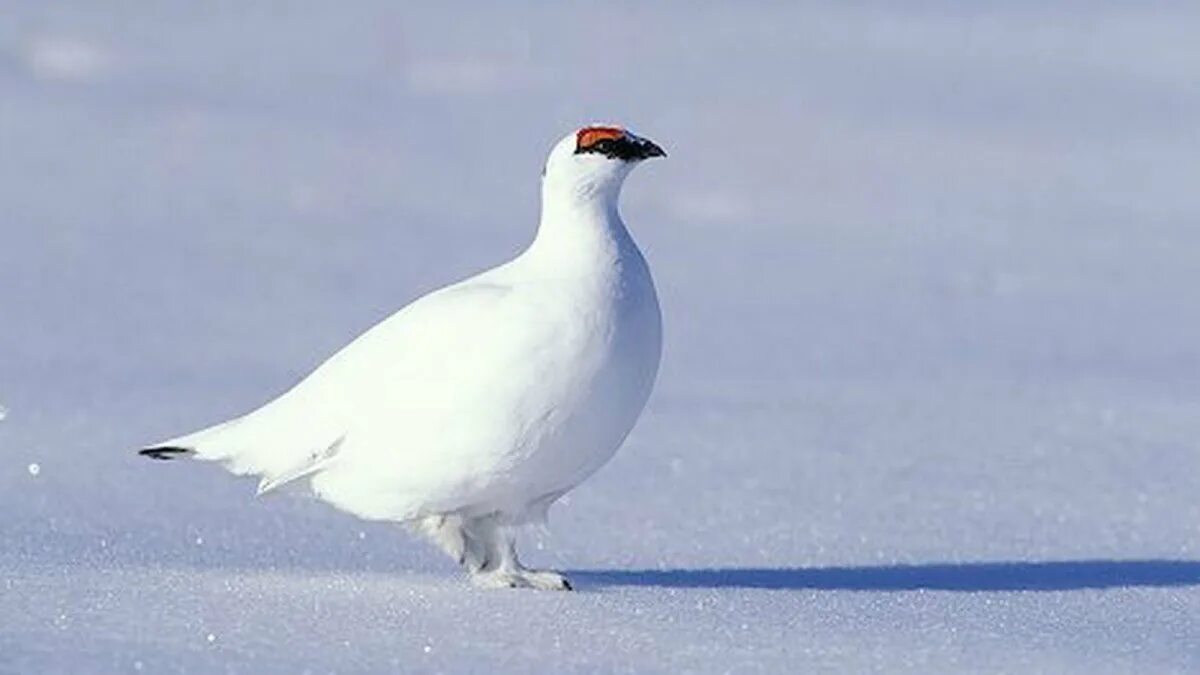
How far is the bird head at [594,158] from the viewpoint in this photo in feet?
14.3

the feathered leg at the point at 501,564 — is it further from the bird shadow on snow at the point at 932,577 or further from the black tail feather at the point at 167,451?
the black tail feather at the point at 167,451

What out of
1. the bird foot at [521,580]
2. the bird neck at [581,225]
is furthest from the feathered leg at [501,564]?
the bird neck at [581,225]

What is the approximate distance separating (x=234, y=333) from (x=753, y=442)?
1.92 metres

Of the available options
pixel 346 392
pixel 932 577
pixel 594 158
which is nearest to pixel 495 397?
pixel 346 392

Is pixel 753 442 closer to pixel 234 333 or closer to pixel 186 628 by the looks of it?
pixel 234 333

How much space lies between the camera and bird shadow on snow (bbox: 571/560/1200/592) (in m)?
4.36

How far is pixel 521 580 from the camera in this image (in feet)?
13.8

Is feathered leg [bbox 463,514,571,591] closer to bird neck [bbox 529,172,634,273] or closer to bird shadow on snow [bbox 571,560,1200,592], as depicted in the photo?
bird shadow on snow [bbox 571,560,1200,592]

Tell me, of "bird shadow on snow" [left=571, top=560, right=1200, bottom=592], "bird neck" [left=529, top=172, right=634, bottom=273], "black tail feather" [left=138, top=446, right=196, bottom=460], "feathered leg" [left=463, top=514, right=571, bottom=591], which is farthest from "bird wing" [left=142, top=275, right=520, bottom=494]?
"bird shadow on snow" [left=571, top=560, right=1200, bottom=592]

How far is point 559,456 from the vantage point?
4.10m

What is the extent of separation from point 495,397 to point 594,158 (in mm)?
497

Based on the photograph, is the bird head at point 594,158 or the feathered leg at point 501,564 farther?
the bird head at point 594,158

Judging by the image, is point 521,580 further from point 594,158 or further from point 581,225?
point 594,158

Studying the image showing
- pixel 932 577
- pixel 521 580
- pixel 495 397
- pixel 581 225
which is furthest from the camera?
pixel 932 577
